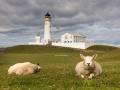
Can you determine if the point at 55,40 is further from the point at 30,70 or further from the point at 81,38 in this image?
the point at 30,70

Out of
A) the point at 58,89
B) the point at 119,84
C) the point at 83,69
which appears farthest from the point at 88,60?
the point at 58,89

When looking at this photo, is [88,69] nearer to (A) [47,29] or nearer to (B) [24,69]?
(B) [24,69]

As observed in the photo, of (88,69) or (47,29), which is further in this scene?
(47,29)

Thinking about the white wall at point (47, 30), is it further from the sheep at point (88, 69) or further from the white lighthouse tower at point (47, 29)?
the sheep at point (88, 69)

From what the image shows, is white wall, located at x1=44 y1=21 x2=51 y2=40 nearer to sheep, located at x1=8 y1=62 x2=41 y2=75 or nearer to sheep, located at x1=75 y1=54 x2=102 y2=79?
sheep, located at x1=8 y1=62 x2=41 y2=75

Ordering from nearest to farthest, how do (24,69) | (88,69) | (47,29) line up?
(88,69), (24,69), (47,29)

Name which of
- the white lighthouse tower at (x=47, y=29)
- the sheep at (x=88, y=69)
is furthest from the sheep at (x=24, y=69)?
the white lighthouse tower at (x=47, y=29)

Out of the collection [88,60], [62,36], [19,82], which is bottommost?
[19,82]

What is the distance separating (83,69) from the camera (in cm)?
1405

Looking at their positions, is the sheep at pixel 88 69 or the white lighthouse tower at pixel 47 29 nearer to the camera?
the sheep at pixel 88 69

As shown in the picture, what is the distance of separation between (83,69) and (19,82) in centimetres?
474

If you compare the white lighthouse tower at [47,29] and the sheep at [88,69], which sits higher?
the white lighthouse tower at [47,29]

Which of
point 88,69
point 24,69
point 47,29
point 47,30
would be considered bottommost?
point 24,69

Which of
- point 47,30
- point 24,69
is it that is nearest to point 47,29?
point 47,30
